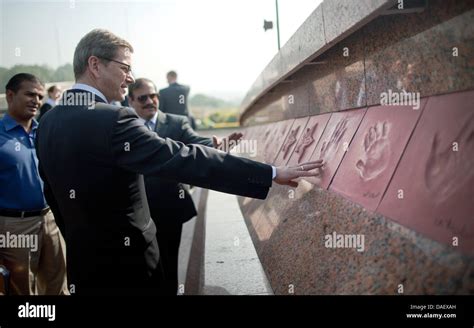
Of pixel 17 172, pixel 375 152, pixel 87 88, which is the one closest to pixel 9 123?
pixel 17 172

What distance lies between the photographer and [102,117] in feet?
6.55

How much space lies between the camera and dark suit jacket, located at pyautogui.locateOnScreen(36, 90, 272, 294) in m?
2.00

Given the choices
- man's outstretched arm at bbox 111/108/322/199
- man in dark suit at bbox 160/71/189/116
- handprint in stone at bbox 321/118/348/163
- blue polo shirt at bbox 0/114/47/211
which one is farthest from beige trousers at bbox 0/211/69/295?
man in dark suit at bbox 160/71/189/116

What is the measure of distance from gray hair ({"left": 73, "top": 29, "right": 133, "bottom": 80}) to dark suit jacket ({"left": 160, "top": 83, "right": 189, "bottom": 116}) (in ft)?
19.0

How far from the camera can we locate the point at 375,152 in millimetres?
1937

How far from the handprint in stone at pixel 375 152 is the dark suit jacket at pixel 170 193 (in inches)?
76.1

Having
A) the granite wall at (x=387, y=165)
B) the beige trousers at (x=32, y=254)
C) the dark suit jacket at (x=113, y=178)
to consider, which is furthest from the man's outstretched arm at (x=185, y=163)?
the beige trousers at (x=32, y=254)

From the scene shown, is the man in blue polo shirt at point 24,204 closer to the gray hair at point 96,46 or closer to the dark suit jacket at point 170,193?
the dark suit jacket at point 170,193

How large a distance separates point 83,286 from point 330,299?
138 cm

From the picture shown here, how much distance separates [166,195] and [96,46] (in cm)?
177

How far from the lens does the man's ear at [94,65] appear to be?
219 cm

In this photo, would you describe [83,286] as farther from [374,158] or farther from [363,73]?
[363,73]

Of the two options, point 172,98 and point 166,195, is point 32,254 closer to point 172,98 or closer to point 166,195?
point 166,195

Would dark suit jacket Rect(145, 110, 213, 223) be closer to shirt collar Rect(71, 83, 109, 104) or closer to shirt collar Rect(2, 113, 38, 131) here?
Result: shirt collar Rect(2, 113, 38, 131)
